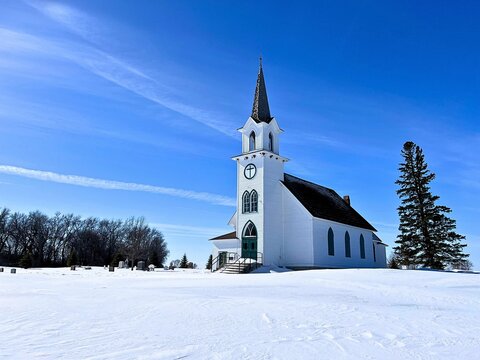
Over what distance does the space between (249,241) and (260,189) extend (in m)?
4.40

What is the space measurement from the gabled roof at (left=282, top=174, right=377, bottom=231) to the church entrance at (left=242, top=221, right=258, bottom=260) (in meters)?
4.64

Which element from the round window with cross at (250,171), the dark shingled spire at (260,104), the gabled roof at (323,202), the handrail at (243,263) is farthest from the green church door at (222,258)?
the dark shingled spire at (260,104)

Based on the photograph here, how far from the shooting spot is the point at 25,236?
7969 centimetres

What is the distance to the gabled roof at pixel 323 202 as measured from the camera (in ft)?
111

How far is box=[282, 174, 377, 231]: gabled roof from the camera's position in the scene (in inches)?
1330

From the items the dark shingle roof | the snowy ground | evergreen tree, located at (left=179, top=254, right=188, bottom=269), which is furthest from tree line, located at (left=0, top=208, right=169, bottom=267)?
the snowy ground

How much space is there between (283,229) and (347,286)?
1650 cm

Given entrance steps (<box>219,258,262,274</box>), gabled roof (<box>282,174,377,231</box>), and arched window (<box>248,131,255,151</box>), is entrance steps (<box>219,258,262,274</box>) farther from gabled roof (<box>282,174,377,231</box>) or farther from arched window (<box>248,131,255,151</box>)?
arched window (<box>248,131,255,151</box>)

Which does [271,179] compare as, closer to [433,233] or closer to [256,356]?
[433,233]

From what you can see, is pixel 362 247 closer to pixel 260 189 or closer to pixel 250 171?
pixel 260 189

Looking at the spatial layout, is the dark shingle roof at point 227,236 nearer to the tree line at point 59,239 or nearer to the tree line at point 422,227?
the tree line at point 422,227

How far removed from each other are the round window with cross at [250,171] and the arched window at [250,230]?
4.02 m

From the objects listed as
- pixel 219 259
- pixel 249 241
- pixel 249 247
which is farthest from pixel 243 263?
pixel 219 259

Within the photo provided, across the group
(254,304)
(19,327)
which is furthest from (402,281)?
(19,327)
